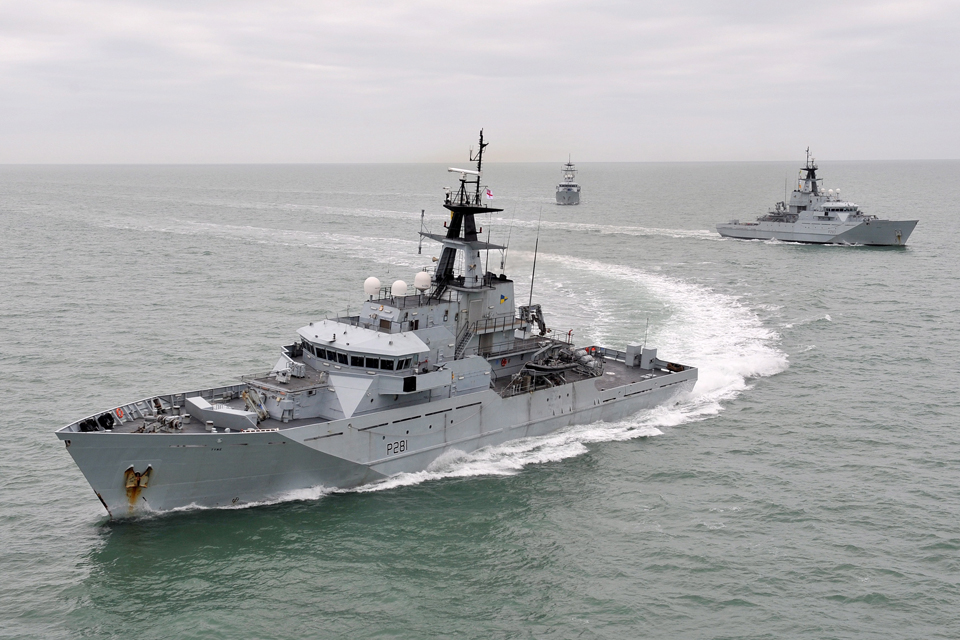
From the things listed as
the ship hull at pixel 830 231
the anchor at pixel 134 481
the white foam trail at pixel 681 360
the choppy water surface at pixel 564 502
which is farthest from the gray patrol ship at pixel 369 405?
the ship hull at pixel 830 231

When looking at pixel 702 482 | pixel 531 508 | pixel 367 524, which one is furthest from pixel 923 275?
pixel 367 524

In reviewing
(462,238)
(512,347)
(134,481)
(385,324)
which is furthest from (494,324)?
(134,481)

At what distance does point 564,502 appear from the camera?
941 inches

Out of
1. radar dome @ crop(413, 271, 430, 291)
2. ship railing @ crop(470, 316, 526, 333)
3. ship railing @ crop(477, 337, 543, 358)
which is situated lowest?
ship railing @ crop(477, 337, 543, 358)

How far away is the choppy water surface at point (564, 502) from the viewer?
1806 cm

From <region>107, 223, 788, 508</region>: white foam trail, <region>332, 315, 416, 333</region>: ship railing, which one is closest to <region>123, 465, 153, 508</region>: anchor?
<region>107, 223, 788, 508</region>: white foam trail

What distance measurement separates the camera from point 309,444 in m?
22.4

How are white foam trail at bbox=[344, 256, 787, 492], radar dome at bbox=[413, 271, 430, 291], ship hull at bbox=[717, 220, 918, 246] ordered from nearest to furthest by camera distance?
white foam trail at bbox=[344, 256, 787, 492], radar dome at bbox=[413, 271, 430, 291], ship hull at bbox=[717, 220, 918, 246]

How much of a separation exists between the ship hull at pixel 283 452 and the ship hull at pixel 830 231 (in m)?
62.4

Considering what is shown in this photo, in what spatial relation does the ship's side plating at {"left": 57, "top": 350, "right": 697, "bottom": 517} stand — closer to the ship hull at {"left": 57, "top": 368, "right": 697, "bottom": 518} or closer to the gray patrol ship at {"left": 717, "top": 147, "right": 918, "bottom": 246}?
the ship hull at {"left": 57, "top": 368, "right": 697, "bottom": 518}

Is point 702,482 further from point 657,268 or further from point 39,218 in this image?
point 39,218

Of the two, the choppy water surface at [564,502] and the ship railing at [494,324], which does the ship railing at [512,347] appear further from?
the choppy water surface at [564,502]

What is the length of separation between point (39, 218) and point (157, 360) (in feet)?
232

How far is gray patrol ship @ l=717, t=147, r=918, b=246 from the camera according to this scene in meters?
76.9
